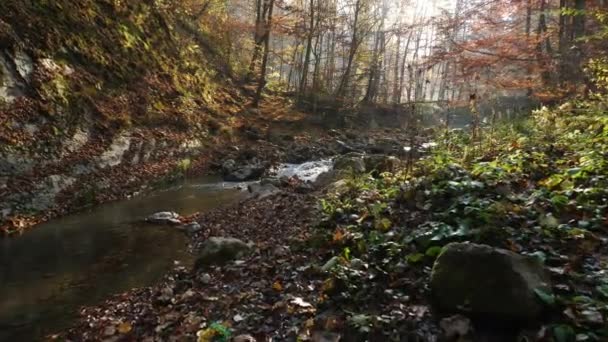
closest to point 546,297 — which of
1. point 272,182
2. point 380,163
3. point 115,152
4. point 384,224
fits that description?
point 384,224

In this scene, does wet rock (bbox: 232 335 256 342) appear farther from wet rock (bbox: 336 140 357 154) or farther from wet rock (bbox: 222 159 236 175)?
wet rock (bbox: 336 140 357 154)

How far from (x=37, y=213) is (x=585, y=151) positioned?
10523 mm

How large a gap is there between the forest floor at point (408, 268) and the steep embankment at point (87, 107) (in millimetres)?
5589

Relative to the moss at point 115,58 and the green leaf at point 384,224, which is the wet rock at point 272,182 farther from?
the green leaf at point 384,224

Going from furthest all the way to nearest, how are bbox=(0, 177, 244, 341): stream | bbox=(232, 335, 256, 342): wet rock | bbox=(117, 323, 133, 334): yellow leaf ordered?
bbox=(0, 177, 244, 341): stream → bbox=(117, 323, 133, 334): yellow leaf → bbox=(232, 335, 256, 342): wet rock

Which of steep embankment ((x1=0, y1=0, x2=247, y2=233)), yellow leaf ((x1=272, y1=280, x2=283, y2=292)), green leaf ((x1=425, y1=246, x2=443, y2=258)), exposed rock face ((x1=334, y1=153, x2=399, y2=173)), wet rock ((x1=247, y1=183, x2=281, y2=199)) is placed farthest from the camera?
exposed rock face ((x1=334, y1=153, x2=399, y2=173))

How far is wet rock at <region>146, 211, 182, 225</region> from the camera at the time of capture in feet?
29.5

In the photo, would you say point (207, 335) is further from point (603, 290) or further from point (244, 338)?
point (603, 290)

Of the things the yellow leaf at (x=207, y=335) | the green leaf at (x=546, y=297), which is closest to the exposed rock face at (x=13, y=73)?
the yellow leaf at (x=207, y=335)

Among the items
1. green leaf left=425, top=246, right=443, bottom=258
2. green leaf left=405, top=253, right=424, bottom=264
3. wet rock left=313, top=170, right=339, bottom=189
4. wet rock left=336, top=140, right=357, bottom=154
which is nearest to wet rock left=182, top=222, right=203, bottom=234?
wet rock left=313, top=170, right=339, bottom=189

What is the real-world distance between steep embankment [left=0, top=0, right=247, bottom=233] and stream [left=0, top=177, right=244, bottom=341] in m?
0.95

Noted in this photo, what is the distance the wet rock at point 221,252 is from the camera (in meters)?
6.06

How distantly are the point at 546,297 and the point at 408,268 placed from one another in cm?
135

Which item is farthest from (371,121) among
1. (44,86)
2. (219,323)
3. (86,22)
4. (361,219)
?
(219,323)
